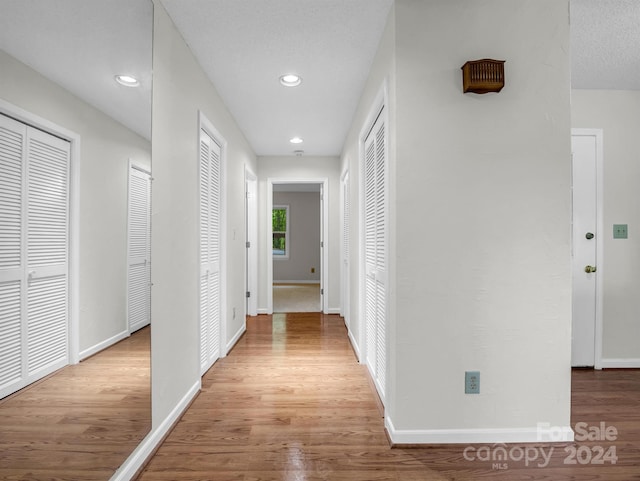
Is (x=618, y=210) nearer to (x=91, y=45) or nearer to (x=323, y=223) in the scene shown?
(x=323, y=223)

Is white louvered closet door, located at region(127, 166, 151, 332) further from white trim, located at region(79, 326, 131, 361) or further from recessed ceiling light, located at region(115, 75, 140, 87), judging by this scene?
recessed ceiling light, located at region(115, 75, 140, 87)

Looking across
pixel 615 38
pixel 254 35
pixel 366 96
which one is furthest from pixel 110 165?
pixel 615 38

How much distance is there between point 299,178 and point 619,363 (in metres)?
4.14

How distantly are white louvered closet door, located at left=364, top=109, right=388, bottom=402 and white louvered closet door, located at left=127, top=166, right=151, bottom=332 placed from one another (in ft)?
4.21

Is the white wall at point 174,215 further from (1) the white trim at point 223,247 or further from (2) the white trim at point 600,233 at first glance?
(2) the white trim at point 600,233

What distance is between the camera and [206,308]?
118 inches

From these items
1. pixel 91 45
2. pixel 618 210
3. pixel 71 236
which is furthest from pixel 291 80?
pixel 618 210

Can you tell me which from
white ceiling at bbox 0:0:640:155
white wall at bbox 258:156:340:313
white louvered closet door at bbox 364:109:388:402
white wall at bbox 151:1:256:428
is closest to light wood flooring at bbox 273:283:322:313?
white wall at bbox 258:156:340:313

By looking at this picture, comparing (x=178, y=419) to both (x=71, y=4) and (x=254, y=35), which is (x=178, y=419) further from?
(x=254, y=35)

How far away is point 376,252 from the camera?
2.71 meters

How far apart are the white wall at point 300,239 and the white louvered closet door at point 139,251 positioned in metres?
8.17

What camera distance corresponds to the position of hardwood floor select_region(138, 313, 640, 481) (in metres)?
1.72

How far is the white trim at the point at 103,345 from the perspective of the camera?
1.28 metres

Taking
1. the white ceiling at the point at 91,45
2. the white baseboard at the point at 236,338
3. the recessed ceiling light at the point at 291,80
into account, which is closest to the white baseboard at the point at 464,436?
the white ceiling at the point at 91,45
